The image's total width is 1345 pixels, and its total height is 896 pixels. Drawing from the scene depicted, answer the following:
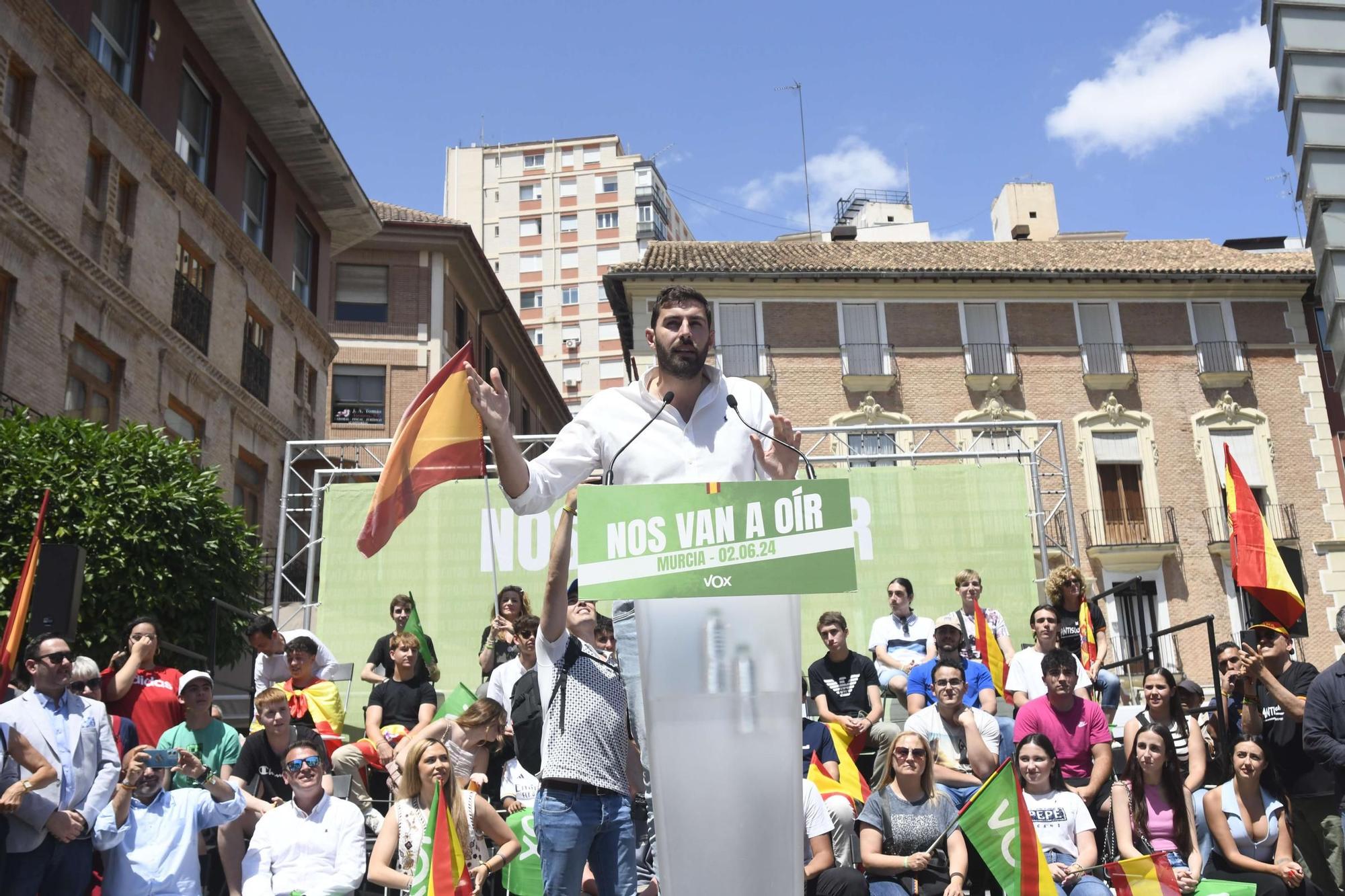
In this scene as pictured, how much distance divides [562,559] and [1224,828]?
5.70 meters

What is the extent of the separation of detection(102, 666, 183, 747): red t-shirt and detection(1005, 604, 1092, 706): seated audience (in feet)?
19.2

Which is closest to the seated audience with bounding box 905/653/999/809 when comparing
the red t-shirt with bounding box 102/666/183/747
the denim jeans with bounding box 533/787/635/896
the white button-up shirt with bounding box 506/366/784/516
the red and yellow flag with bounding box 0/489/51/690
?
the denim jeans with bounding box 533/787/635/896

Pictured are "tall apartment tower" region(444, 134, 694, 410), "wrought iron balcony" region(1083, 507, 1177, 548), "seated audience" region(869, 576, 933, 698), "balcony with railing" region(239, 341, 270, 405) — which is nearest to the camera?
"seated audience" region(869, 576, 933, 698)

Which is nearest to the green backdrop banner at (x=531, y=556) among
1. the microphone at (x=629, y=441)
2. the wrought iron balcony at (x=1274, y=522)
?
the microphone at (x=629, y=441)

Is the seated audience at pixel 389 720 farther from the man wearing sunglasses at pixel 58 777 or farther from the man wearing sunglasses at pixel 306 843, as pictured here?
the man wearing sunglasses at pixel 58 777

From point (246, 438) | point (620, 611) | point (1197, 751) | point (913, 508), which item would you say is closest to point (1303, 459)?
point (913, 508)

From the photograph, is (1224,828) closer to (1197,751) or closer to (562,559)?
(1197,751)

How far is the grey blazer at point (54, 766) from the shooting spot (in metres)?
6.38

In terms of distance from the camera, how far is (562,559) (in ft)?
11.5

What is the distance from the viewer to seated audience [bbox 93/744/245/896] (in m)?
6.78

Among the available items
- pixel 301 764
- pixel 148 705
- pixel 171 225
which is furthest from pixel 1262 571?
pixel 171 225

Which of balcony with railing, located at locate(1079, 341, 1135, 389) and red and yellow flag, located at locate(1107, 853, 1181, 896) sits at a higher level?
balcony with railing, located at locate(1079, 341, 1135, 389)

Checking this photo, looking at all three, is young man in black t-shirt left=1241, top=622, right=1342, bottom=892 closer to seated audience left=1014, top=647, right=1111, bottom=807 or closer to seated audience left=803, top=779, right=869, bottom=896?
seated audience left=1014, top=647, right=1111, bottom=807

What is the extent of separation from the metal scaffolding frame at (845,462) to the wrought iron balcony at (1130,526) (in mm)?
782
